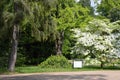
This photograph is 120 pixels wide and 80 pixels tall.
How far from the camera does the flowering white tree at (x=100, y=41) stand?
26.8 m

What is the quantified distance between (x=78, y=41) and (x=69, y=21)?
13.0 ft

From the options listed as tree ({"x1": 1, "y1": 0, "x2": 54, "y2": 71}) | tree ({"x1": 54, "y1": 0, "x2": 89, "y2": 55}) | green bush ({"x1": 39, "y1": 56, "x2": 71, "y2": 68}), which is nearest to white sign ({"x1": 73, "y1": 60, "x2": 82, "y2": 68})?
green bush ({"x1": 39, "y1": 56, "x2": 71, "y2": 68})

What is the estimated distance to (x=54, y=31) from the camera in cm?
2744

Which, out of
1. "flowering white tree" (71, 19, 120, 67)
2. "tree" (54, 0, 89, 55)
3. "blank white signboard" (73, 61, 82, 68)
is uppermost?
"tree" (54, 0, 89, 55)

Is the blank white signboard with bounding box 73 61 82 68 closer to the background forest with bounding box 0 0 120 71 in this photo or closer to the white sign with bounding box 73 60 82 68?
the white sign with bounding box 73 60 82 68

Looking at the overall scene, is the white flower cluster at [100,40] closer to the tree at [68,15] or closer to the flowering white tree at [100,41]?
the flowering white tree at [100,41]

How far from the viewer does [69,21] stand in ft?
101

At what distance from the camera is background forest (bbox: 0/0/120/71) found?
2180cm

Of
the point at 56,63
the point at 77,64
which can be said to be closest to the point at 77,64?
the point at 77,64

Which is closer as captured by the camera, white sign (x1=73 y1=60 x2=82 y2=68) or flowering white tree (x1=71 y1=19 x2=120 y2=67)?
white sign (x1=73 y1=60 x2=82 y2=68)

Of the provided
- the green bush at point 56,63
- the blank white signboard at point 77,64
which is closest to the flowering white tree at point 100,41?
the blank white signboard at point 77,64

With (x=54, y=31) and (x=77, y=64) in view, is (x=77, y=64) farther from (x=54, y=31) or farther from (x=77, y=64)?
(x=54, y=31)

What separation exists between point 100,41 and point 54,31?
444 cm

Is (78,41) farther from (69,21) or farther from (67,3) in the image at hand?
(67,3)
